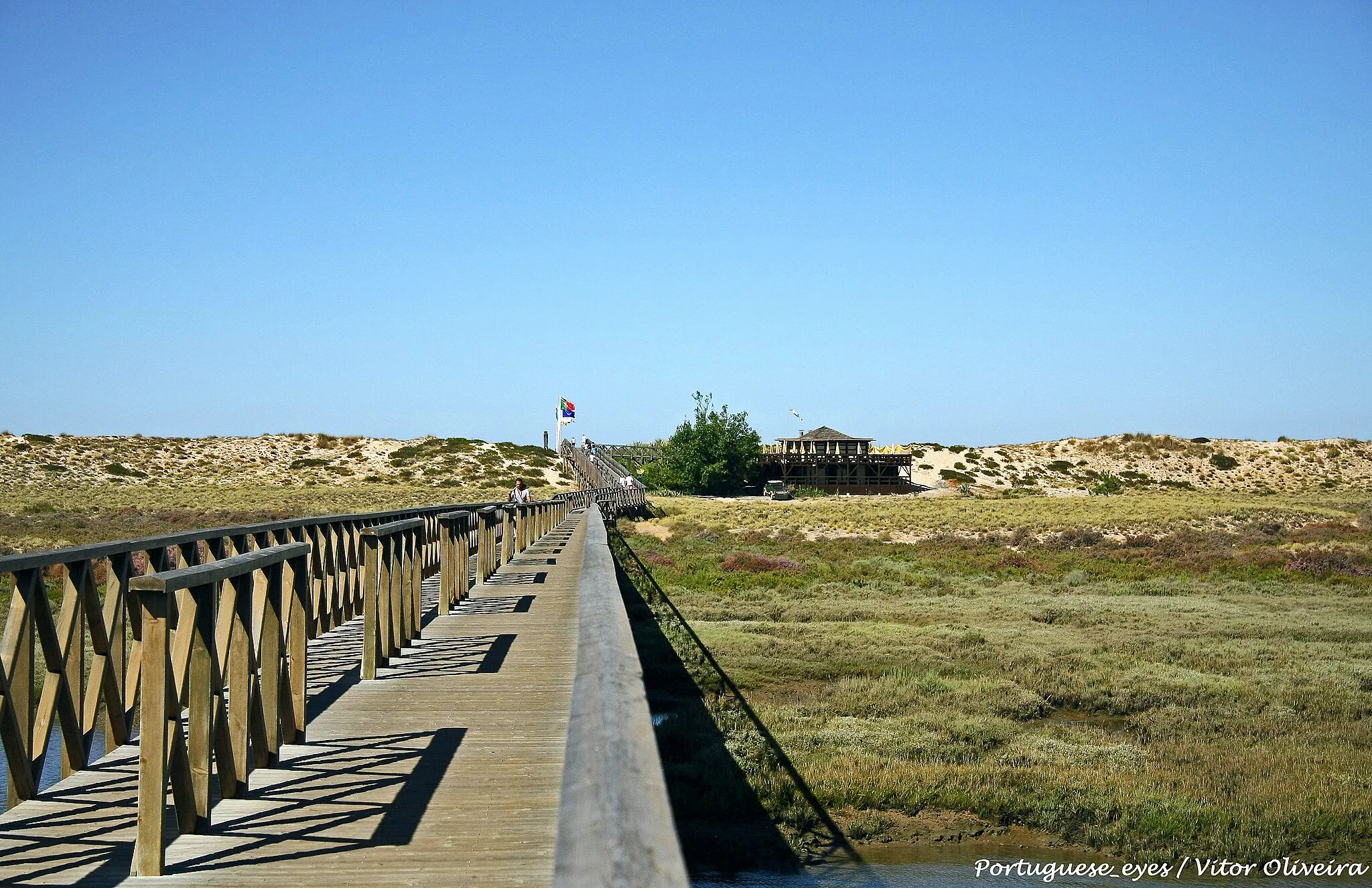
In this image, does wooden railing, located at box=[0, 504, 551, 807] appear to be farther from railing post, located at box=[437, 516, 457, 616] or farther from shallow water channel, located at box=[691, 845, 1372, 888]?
railing post, located at box=[437, 516, 457, 616]

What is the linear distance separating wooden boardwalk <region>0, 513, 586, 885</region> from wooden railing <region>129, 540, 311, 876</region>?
0.13 m

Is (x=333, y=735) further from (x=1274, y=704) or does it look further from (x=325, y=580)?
(x=1274, y=704)

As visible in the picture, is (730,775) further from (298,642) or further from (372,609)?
(298,642)

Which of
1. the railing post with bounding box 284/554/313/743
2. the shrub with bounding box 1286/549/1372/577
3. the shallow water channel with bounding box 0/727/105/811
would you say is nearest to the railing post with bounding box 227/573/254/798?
the railing post with bounding box 284/554/313/743

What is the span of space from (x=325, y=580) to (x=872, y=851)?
5.65m

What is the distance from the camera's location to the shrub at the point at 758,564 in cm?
2752

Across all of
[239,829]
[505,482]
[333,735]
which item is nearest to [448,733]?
[333,735]

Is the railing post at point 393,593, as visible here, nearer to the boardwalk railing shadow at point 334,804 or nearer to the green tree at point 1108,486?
the boardwalk railing shadow at point 334,804

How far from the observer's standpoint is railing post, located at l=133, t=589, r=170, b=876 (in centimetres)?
393

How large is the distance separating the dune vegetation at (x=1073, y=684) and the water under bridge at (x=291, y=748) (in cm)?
220

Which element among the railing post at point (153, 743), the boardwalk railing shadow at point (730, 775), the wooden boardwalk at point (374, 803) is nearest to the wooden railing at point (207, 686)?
the railing post at point (153, 743)

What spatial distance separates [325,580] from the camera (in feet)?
35.3

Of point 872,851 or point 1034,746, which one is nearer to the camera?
point 872,851

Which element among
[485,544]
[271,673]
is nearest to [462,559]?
[485,544]
